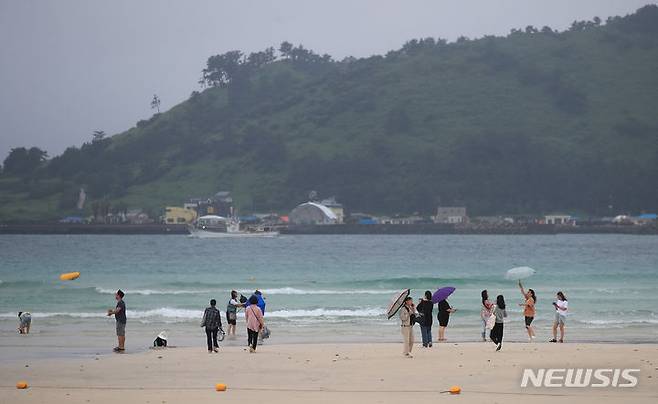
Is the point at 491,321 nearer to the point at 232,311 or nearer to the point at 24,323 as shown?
the point at 232,311

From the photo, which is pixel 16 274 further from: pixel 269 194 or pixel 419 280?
pixel 269 194

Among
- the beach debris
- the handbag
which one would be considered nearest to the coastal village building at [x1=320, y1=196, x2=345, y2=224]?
the handbag

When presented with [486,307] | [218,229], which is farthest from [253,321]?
[218,229]

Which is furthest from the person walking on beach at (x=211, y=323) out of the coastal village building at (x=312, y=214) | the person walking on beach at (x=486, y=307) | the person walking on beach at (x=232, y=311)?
the coastal village building at (x=312, y=214)

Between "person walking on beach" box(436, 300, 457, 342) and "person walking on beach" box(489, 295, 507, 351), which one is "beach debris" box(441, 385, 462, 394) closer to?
"person walking on beach" box(489, 295, 507, 351)

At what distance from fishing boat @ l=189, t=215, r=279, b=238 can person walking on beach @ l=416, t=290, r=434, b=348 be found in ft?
452

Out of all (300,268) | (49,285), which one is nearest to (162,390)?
(49,285)

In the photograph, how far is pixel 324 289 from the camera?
50844 mm

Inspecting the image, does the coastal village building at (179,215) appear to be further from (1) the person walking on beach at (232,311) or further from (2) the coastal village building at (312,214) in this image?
(1) the person walking on beach at (232,311)

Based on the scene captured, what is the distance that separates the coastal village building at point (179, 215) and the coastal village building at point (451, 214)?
130ft

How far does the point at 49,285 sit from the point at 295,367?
1431 inches

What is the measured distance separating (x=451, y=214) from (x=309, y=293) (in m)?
132

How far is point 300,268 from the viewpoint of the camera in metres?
73.6

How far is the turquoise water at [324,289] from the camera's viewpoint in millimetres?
31547
